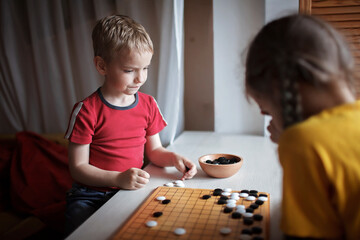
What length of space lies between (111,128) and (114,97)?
119 mm

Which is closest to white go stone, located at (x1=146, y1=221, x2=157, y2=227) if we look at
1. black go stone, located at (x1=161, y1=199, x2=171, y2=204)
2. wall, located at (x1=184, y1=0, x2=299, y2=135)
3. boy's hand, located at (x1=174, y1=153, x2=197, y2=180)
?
black go stone, located at (x1=161, y1=199, x2=171, y2=204)

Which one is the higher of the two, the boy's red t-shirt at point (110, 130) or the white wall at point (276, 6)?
the white wall at point (276, 6)

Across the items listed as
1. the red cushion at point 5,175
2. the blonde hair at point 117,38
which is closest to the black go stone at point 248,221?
the blonde hair at point 117,38

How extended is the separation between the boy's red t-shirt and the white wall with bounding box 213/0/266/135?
709 millimetres

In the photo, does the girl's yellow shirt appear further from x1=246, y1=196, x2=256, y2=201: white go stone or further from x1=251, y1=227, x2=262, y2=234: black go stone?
x1=246, y1=196, x2=256, y2=201: white go stone

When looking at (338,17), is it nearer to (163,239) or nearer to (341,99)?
(341,99)

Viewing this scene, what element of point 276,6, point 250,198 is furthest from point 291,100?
point 276,6

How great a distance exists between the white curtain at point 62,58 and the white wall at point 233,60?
23 cm

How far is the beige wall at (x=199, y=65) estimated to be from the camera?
193 cm

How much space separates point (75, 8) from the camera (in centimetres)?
183

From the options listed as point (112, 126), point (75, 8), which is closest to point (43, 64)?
point (75, 8)

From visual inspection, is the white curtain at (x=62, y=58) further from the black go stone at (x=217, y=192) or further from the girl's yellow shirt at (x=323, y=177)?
the girl's yellow shirt at (x=323, y=177)

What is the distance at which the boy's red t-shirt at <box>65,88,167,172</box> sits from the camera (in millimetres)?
1146

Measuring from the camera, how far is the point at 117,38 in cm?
112
